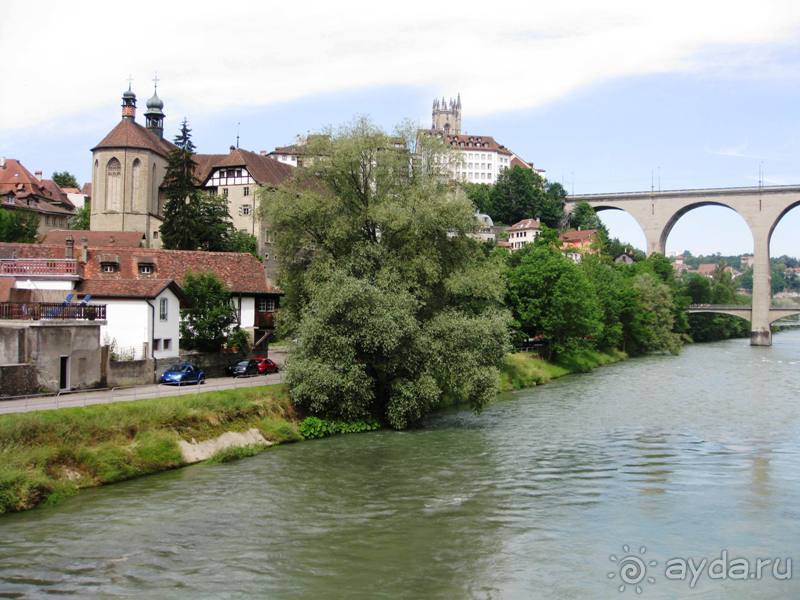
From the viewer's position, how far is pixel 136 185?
274ft

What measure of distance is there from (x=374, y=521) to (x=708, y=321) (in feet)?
348

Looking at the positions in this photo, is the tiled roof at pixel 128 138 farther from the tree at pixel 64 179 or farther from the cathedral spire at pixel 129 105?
the tree at pixel 64 179

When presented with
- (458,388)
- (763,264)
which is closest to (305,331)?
(458,388)

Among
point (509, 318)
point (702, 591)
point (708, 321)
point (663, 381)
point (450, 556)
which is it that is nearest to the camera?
point (702, 591)

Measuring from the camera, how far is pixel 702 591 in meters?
16.0

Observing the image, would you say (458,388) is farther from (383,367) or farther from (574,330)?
(574,330)

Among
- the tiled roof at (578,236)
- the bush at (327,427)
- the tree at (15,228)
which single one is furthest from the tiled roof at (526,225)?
the bush at (327,427)

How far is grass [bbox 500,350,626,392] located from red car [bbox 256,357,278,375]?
12120mm

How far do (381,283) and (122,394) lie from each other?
10795mm

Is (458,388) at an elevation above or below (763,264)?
below

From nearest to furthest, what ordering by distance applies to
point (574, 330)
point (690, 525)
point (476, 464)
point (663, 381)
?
point (690, 525), point (476, 464), point (663, 381), point (574, 330)

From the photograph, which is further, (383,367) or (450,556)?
(383,367)

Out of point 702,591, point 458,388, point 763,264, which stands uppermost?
point 763,264

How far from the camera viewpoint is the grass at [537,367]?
1972 inches
